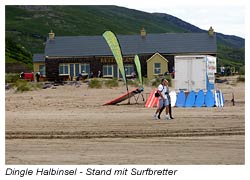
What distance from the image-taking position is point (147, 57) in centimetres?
5728

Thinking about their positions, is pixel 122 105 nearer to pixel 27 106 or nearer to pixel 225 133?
pixel 27 106

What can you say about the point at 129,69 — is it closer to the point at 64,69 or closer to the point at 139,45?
the point at 139,45

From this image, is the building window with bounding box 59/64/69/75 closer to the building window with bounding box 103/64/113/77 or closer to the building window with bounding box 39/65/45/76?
the building window with bounding box 103/64/113/77

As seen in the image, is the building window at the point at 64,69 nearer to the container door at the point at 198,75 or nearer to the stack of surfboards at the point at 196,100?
the container door at the point at 198,75

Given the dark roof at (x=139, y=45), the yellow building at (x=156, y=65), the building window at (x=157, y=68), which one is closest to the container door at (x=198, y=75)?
the dark roof at (x=139, y=45)

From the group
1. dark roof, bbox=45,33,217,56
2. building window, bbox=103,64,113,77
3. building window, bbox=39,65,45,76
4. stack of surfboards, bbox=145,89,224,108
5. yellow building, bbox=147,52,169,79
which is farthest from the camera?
building window, bbox=39,65,45,76

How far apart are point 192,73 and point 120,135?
1362cm

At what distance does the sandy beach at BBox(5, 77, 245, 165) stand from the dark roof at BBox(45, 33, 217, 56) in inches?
1171

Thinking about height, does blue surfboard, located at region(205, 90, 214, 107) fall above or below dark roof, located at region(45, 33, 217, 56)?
below

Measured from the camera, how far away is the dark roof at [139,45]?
5691cm

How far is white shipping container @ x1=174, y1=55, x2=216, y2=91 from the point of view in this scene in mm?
29828

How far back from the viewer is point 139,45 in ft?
192

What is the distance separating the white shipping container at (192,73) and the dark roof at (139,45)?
2610 centimetres

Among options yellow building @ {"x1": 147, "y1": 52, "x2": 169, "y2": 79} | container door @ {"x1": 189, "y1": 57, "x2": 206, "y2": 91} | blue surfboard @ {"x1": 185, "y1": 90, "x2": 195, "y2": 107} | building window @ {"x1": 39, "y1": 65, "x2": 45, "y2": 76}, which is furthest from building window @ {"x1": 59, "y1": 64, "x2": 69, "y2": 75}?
blue surfboard @ {"x1": 185, "y1": 90, "x2": 195, "y2": 107}
